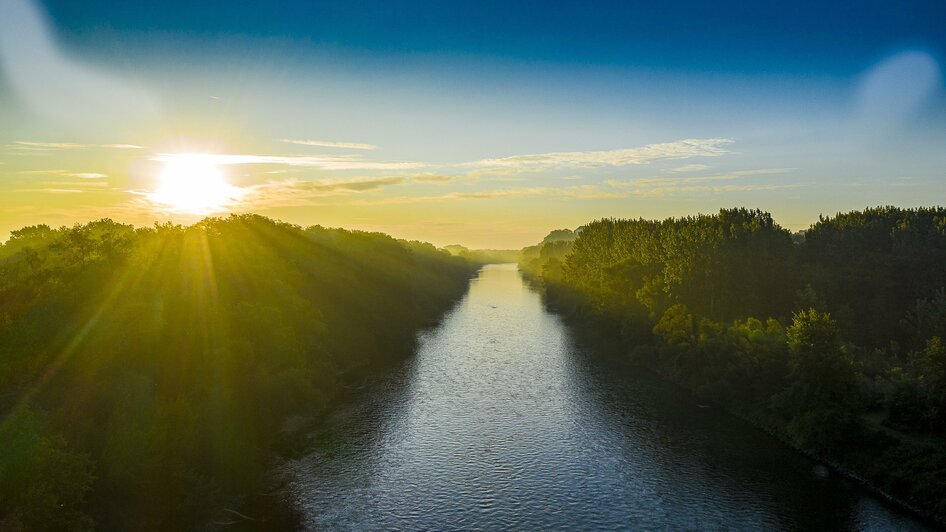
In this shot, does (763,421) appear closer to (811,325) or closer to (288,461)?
(811,325)

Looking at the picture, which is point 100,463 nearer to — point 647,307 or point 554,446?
point 554,446

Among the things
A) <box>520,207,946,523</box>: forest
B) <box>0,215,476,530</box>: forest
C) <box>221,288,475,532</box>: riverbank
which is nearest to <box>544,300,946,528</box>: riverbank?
<box>520,207,946,523</box>: forest

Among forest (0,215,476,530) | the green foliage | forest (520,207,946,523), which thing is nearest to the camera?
the green foliage

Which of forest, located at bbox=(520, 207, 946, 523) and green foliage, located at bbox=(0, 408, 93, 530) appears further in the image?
forest, located at bbox=(520, 207, 946, 523)

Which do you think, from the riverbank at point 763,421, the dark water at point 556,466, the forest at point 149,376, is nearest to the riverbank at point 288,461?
the forest at point 149,376

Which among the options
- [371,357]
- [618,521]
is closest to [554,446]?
[618,521]

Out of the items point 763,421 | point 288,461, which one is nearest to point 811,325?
point 763,421

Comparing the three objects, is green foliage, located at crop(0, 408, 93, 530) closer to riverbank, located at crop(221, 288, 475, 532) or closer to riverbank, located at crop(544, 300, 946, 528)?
riverbank, located at crop(221, 288, 475, 532)
